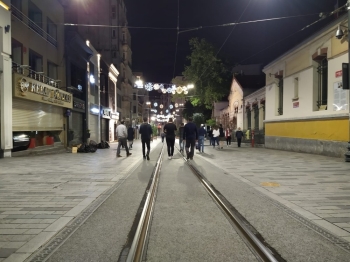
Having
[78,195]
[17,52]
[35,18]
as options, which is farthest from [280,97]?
[78,195]

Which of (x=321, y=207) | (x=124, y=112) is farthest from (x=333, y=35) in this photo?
(x=124, y=112)

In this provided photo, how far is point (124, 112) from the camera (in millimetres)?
54562

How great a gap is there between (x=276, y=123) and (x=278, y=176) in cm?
1355

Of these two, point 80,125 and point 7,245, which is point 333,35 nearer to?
point 7,245

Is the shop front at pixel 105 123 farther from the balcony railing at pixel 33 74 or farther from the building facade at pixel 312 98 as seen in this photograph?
the building facade at pixel 312 98

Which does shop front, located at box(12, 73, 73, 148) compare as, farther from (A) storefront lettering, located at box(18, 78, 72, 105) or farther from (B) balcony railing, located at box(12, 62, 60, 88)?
(B) balcony railing, located at box(12, 62, 60, 88)

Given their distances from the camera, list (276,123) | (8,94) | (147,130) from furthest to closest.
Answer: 1. (276,123)
2. (8,94)
3. (147,130)

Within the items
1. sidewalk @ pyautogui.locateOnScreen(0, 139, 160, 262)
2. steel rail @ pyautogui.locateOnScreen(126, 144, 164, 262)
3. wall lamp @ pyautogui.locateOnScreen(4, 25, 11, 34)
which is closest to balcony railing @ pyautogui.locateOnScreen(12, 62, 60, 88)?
wall lamp @ pyautogui.locateOnScreen(4, 25, 11, 34)

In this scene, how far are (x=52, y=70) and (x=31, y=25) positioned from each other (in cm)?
387

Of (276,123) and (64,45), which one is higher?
(64,45)

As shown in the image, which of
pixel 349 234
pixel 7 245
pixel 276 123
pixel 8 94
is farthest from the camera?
pixel 276 123

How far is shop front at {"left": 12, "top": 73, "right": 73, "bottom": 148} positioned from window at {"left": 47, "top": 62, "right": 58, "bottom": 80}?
4.02 ft

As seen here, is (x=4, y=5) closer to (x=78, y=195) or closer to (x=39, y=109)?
(x=39, y=109)

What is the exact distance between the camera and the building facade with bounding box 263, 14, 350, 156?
14.8 metres
